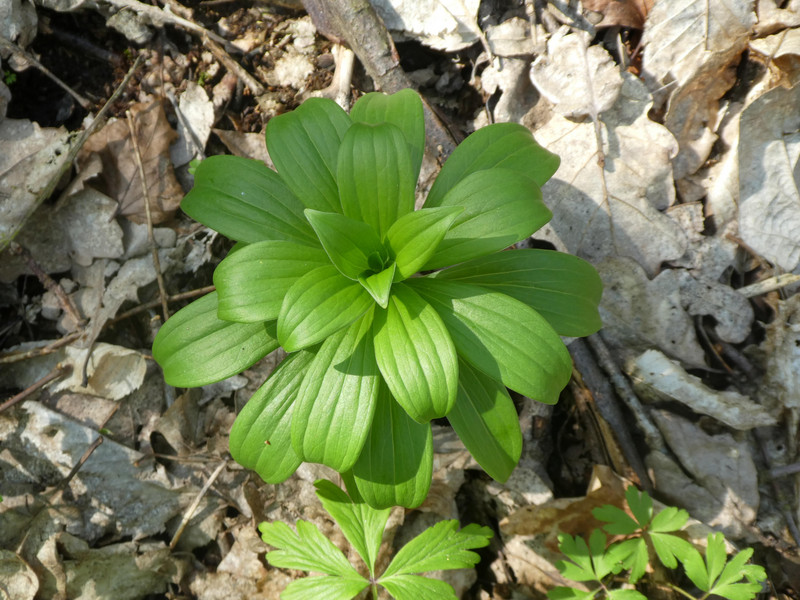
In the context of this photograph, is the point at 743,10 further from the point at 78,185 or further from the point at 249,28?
the point at 78,185

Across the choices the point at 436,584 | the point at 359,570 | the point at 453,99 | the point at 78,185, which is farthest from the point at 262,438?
the point at 453,99

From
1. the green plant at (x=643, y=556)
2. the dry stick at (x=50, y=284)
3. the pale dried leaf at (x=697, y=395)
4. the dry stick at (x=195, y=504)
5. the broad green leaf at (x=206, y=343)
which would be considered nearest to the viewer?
the broad green leaf at (x=206, y=343)

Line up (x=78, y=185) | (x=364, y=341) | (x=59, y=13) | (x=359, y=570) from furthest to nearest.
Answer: (x=59, y=13)
(x=78, y=185)
(x=359, y=570)
(x=364, y=341)

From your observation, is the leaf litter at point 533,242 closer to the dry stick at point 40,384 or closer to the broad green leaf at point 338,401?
the dry stick at point 40,384

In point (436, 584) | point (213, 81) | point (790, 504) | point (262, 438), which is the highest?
point (213, 81)

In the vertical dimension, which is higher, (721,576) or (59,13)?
(59,13)

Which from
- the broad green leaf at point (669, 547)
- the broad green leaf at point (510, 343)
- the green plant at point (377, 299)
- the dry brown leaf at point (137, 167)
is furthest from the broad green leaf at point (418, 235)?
the dry brown leaf at point (137, 167)

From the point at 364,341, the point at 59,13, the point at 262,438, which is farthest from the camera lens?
the point at 59,13
